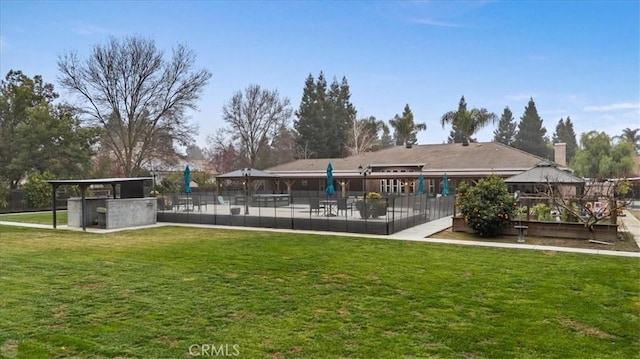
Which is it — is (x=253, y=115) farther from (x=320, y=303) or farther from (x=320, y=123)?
(x=320, y=303)

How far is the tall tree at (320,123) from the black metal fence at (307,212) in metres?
36.7

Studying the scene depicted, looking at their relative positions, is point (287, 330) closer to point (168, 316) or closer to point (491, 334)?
point (168, 316)

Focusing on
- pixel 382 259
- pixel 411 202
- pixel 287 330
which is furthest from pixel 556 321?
pixel 411 202

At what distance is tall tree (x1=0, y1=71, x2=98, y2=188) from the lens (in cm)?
2973

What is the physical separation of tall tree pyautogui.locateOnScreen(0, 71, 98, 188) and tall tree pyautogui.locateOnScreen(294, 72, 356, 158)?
28.0 meters

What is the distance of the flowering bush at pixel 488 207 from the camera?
519 inches

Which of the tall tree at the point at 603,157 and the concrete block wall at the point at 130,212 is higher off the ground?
the tall tree at the point at 603,157

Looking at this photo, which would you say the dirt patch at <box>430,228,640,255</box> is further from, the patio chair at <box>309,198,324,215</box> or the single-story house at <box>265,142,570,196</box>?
the single-story house at <box>265,142,570,196</box>

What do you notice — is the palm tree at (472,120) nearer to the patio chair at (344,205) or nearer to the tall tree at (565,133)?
the patio chair at (344,205)

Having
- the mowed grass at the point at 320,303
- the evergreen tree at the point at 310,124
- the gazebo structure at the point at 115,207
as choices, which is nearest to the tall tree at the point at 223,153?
the evergreen tree at the point at 310,124

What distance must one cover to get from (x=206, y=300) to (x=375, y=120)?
51.9 m

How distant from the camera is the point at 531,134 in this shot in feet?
240

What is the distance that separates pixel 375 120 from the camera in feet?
186

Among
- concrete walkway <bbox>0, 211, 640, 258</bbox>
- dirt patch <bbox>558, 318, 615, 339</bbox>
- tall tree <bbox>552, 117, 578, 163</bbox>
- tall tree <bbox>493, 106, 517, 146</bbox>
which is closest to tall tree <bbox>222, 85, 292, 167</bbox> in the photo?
concrete walkway <bbox>0, 211, 640, 258</bbox>
